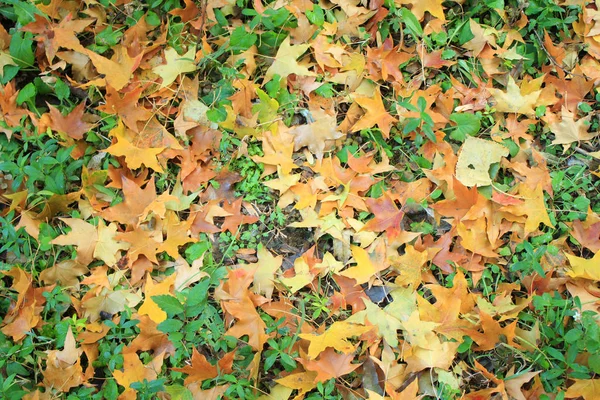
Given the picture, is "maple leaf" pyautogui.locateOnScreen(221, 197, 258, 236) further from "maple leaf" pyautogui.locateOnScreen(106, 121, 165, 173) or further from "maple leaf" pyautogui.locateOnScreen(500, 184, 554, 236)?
"maple leaf" pyautogui.locateOnScreen(500, 184, 554, 236)

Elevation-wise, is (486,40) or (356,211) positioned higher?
(486,40)

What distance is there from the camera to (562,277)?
212 cm

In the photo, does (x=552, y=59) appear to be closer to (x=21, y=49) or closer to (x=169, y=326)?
(x=169, y=326)

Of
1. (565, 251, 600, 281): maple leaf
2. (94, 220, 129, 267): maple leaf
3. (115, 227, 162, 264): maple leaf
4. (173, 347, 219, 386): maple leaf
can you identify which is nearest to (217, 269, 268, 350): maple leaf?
(173, 347, 219, 386): maple leaf

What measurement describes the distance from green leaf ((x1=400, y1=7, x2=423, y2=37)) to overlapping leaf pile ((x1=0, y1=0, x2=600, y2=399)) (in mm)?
10

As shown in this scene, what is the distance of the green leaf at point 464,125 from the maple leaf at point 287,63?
0.69 meters

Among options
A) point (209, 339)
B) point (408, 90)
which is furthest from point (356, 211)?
point (209, 339)

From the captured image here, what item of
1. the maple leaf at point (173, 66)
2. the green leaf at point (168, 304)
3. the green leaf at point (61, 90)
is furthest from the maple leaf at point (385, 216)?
the green leaf at point (61, 90)

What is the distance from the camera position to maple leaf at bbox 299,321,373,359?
1.92m

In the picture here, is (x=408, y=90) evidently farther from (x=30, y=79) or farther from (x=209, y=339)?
(x=30, y=79)

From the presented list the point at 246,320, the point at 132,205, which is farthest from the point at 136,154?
the point at 246,320

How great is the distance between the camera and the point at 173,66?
7.72 feet

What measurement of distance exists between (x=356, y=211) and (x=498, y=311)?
70 centimetres

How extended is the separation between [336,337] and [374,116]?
1.00m
